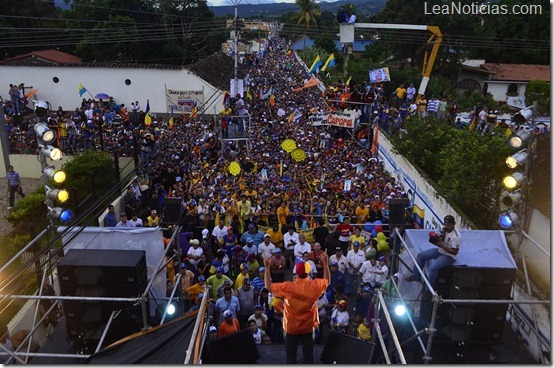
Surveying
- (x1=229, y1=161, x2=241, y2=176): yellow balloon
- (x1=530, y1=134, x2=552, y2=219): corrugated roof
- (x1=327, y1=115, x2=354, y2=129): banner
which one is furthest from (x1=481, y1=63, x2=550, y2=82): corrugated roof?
(x1=229, y1=161, x2=241, y2=176): yellow balloon

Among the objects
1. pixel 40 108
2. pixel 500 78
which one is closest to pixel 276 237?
pixel 40 108

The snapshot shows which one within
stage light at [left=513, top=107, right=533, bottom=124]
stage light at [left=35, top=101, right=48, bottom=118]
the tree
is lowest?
stage light at [left=513, top=107, right=533, bottom=124]

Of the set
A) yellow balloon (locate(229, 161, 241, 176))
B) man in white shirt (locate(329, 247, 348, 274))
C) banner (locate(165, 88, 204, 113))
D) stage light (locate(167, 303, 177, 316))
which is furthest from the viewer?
banner (locate(165, 88, 204, 113))

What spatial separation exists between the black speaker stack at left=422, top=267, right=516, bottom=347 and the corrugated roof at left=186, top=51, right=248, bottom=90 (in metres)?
26.1

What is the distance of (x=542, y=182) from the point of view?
41.2 feet

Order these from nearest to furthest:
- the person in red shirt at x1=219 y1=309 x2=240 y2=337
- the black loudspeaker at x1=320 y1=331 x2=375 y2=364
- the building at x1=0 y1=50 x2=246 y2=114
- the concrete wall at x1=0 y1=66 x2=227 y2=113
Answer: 1. the black loudspeaker at x1=320 y1=331 x2=375 y2=364
2. the person in red shirt at x1=219 y1=309 x2=240 y2=337
3. the building at x1=0 y1=50 x2=246 y2=114
4. the concrete wall at x1=0 y1=66 x2=227 y2=113

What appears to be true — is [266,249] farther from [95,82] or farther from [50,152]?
[95,82]

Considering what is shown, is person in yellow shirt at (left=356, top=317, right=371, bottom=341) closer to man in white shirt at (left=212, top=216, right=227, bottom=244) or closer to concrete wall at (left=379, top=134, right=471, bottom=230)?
man in white shirt at (left=212, top=216, right=227, bottom=244)

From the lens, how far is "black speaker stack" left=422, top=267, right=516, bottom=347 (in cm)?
644

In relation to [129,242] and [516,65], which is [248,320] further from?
[516,65]

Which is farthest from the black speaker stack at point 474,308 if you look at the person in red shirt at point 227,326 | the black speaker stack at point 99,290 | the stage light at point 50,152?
the stage light at point 50,152

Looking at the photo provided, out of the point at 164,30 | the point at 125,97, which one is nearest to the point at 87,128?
the point at 125,97

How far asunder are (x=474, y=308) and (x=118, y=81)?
29.7m

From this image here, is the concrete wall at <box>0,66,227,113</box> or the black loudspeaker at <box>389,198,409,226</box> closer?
the black loudspeaker at <box>389,198,409,226</box>
